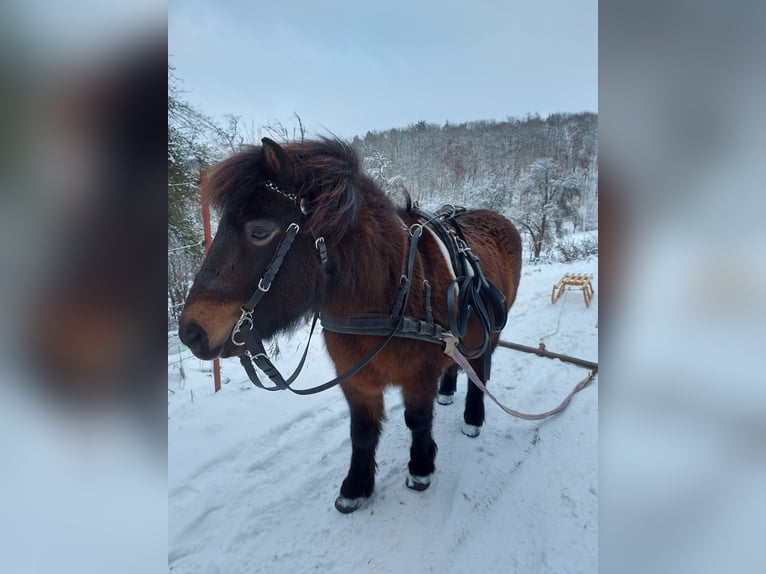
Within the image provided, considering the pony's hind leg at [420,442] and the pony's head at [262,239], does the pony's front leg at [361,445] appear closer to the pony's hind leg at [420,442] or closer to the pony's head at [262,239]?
the pony's hind leg at [420,442]

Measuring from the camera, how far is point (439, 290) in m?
2.22

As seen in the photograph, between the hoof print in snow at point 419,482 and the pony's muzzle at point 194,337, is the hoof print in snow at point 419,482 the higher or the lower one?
the lower one

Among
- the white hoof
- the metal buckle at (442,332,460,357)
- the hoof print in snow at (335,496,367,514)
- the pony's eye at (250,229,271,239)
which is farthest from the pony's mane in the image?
the white hoof

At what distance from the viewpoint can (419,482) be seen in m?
2.52

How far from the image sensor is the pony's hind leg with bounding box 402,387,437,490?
2.40 m

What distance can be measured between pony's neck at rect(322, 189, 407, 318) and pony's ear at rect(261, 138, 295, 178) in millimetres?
417

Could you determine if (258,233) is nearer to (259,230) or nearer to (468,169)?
(259,230)

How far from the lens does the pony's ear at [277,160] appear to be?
1477mm

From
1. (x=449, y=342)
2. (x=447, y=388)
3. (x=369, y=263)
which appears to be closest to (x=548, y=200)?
(x=447, y=388)

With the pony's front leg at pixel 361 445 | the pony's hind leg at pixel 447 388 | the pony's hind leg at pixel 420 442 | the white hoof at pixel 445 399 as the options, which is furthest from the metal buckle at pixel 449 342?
the white hoof at pixel 445 399

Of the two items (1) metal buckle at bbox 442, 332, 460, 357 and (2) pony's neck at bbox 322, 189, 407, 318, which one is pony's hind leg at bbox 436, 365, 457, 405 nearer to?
(1) metal buckle at bbox 442, 332, 460, 357

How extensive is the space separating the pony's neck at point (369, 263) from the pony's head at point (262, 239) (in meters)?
0.12
